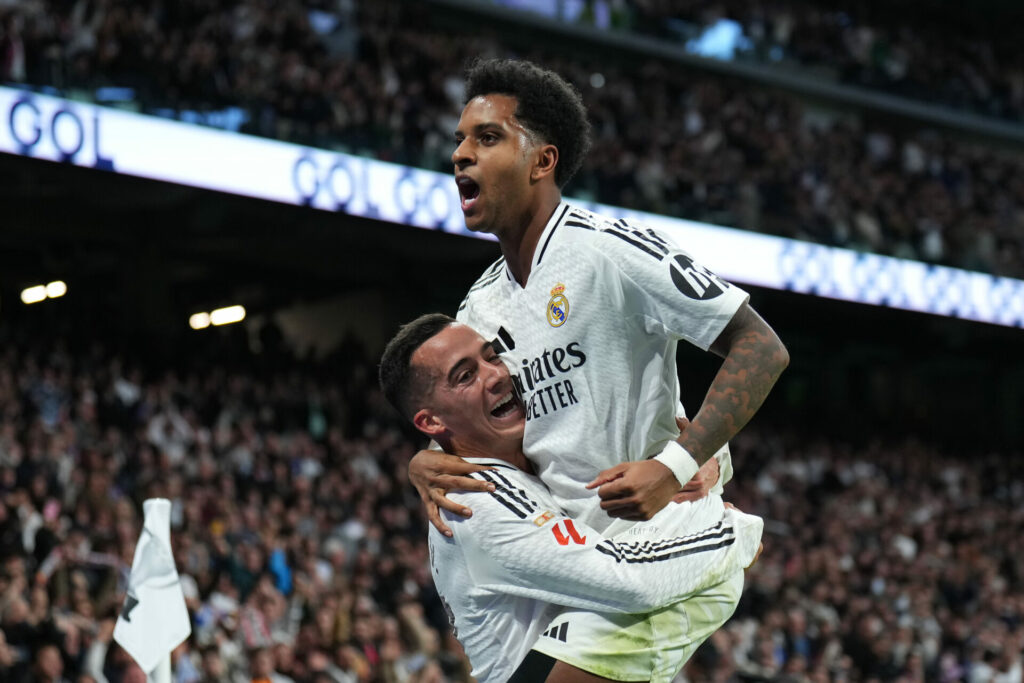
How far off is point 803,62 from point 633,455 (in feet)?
81.1

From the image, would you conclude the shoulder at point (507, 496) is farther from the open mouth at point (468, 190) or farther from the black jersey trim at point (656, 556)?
the open mouth at point (468, 190)

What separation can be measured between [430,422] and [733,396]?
0.90m

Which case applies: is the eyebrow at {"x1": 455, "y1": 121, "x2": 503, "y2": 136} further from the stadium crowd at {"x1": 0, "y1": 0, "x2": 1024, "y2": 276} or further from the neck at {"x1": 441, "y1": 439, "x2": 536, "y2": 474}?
the stadium crowd at {"x1": 0, "y1": 0, "x2": 1024, "y2": 276}

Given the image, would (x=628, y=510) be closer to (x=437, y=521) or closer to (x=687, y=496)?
(x=687, y=496)

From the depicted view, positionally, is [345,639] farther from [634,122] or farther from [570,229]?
[634,122]

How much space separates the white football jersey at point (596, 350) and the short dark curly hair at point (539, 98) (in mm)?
252

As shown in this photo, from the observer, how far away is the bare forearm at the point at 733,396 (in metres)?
3.15

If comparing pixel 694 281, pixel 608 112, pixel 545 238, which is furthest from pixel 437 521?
pixel 608 112

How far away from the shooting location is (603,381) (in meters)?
3.43

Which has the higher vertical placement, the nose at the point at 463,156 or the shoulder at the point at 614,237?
the nose at the point at 463,156

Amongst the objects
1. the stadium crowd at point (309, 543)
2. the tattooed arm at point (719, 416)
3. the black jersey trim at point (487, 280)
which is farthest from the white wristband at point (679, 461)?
the stadium crowd at point (309, 543)

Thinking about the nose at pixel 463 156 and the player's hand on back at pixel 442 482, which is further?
the nose at pixel 463 156

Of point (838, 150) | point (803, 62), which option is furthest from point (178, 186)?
point (803, 62)

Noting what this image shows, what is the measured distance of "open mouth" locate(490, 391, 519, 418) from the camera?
11.8 feet
